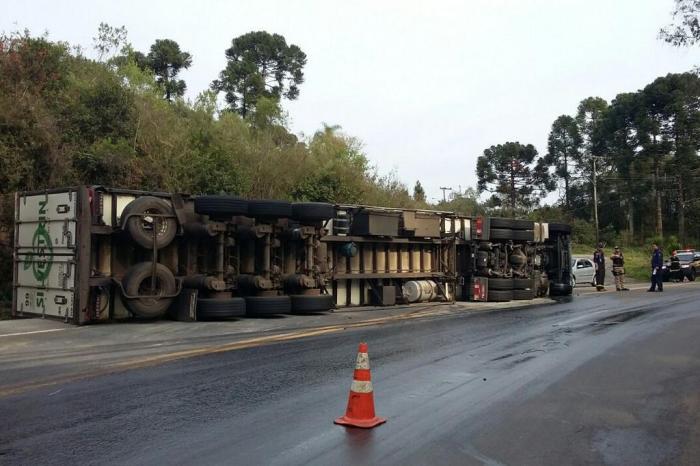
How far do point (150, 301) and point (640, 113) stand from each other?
5799cm

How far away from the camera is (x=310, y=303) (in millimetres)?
15414

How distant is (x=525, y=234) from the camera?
21016 millimetres

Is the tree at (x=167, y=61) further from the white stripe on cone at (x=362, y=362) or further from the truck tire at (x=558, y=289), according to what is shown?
the white stripe on cone at (x=362, y=362)

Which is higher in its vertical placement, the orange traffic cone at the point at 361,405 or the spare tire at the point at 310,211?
the spare tire at the point at 310,211

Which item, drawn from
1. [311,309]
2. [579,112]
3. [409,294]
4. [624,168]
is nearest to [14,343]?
[311,309]

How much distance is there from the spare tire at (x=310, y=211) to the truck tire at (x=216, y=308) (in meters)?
2.82

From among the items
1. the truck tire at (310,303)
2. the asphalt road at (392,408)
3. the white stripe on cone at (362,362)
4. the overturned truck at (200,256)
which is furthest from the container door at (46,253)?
the white stripe on cone at (362,362)

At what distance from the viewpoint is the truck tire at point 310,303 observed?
1529 cm

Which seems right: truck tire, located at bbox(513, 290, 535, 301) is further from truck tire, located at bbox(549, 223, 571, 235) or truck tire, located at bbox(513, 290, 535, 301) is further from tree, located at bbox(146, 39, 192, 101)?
tree, located at bbox(146, 39, 192, 101)

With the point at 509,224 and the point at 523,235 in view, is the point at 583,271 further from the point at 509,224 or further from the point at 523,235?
the point at 509,224

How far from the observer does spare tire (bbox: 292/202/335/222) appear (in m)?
15.4

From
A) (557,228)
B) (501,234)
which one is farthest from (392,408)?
(557,228)

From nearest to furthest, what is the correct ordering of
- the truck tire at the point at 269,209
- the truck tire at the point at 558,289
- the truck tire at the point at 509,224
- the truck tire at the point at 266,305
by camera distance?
the truck tire at the point at 266,305 → the truck tire at the point at 269,209 → the truck tire at the point at 509,224 → the truck tire at the point at 558,289

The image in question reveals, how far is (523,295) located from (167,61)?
35724 mm
